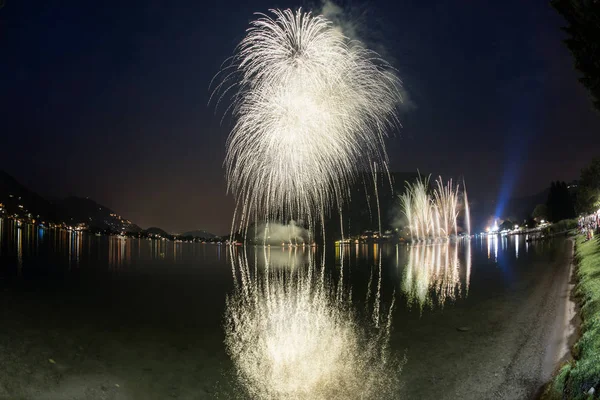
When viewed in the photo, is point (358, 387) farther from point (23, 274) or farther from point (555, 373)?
point (23, 274)

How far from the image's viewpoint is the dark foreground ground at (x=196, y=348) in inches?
484

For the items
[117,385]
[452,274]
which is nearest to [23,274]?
[117,385]

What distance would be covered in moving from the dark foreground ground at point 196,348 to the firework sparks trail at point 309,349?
0.75 m

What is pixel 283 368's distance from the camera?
13.7m

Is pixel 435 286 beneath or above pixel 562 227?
beneath

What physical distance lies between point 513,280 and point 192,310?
82.1 feet

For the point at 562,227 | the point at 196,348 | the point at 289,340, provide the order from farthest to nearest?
the point at 562,227, the point at 289,340, the point at 196,348

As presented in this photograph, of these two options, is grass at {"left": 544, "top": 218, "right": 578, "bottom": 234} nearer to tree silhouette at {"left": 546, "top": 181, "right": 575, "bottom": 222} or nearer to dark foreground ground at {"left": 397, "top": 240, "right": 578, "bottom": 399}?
tree silhouette at {"left": 546, "top": 181, "right": 575, "bottom": 222}

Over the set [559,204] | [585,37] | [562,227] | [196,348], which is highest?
[585,37]

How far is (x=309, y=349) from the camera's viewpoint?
1550 centimetres

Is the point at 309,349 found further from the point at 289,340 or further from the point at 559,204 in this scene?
the point at 559,204

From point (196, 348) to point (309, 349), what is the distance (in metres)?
5.19

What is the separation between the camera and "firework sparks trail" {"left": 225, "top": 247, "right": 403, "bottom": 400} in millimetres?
12039

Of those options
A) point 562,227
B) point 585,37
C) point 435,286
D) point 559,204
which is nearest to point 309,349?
point 585,37
